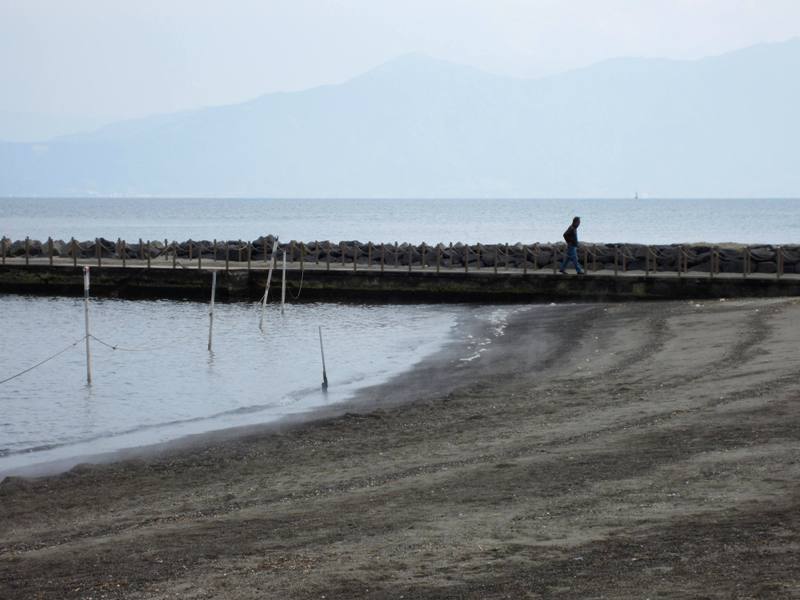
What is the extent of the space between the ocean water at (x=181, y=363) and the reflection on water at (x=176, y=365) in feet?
0.12

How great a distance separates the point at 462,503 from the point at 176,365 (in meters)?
17.1

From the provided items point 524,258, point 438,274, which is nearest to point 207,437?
point 438,274

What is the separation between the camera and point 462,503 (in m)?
11.1

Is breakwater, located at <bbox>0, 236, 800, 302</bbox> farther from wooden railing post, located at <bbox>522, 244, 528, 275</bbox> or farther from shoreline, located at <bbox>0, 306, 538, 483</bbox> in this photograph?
shoreline, located at <bbox>0, 306, 538, 483</bbox>

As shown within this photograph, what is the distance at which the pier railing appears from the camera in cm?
4153

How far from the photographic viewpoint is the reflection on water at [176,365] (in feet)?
62.6

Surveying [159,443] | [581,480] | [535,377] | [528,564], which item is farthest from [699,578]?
[535,377]

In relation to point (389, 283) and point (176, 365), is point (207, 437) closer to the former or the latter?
point (176, 365)

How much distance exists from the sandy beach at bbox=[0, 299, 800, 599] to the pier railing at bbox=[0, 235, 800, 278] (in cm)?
2203

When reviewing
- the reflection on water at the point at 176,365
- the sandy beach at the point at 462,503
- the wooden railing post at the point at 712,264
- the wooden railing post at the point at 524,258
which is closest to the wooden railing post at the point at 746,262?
the wooden railing post at the point at 712,264

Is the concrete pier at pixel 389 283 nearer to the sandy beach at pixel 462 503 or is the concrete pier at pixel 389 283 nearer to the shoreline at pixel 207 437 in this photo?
the shoreline at pixel 207 437

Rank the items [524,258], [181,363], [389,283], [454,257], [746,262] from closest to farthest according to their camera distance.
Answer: [181,363] < [746,262] < [389,283] < [524,258] < [454,257]

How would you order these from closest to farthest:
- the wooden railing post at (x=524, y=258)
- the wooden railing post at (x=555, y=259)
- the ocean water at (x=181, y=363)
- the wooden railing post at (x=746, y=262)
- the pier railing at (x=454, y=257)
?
the ocean water at (x=181, y=363), the wooden railing post at (x=746, y=262), the pier railing at (x=454, y=257), the wooden railing post at (x=555, y=259), the wooden railing post at (x=524, y=258)

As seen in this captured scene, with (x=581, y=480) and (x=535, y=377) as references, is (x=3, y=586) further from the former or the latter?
(x=535, y=377)
